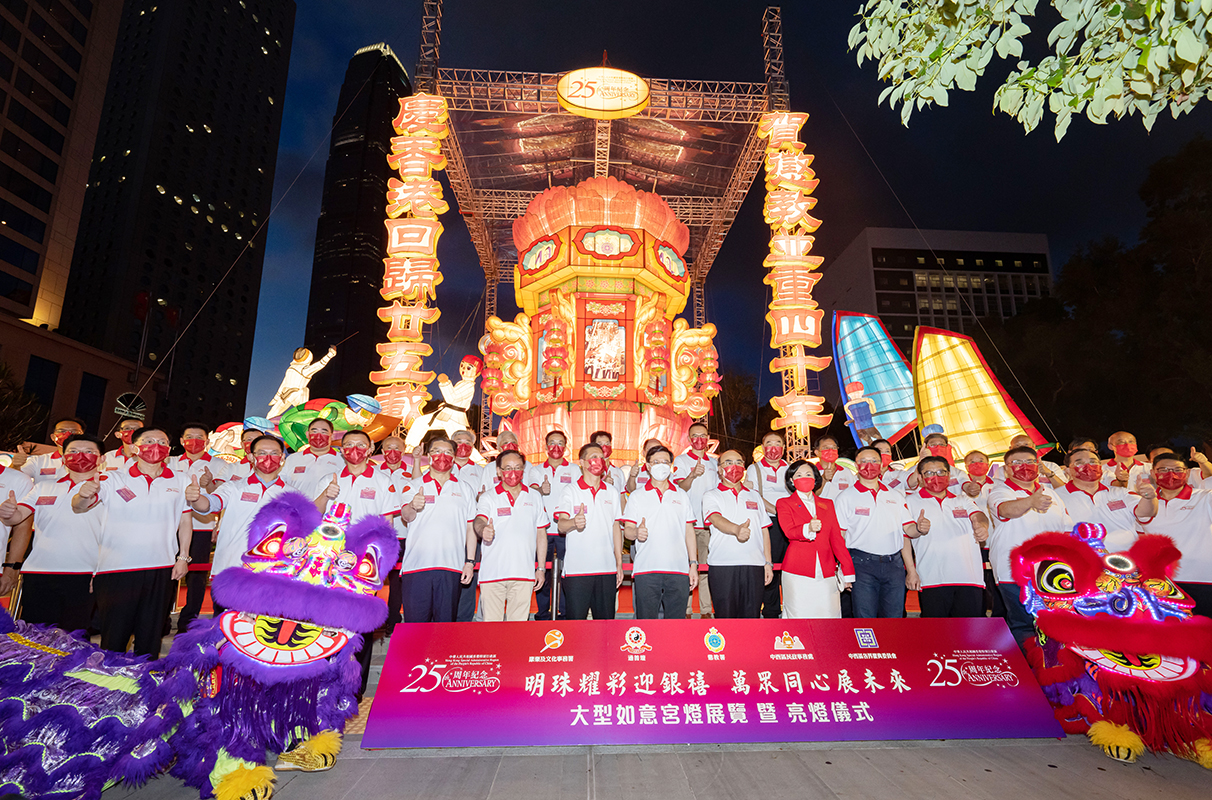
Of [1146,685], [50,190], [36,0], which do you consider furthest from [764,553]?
[36,0]

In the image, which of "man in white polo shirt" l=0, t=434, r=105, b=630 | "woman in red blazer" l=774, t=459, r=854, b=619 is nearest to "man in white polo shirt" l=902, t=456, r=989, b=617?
"woman in red blazer" l=774, t=459, r=854, b=619

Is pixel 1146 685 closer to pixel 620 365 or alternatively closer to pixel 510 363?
pixel 620 365

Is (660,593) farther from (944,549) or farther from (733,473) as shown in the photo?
(944,549)

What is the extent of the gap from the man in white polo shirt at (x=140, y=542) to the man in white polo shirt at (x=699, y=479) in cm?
410

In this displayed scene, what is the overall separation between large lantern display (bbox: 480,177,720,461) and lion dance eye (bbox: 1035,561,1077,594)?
1202 cm

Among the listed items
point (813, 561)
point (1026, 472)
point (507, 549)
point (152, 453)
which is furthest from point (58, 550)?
point (1026, 472)

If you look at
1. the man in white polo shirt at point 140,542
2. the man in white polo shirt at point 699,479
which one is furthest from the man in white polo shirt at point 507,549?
the man in white polo shirt at point 140,542

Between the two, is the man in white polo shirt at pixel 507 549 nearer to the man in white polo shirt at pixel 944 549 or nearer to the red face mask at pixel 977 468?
the man in white polo shirt at pixel 944 549

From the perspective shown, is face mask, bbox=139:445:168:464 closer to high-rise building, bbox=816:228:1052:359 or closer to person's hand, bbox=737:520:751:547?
person's hand, bbox=737:520:751:547

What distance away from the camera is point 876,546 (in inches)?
Answer: 197

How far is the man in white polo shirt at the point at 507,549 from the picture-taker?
4805mm

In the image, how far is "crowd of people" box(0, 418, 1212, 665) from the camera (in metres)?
4.55

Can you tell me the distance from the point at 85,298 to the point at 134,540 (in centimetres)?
6061

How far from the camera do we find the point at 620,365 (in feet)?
52.9
